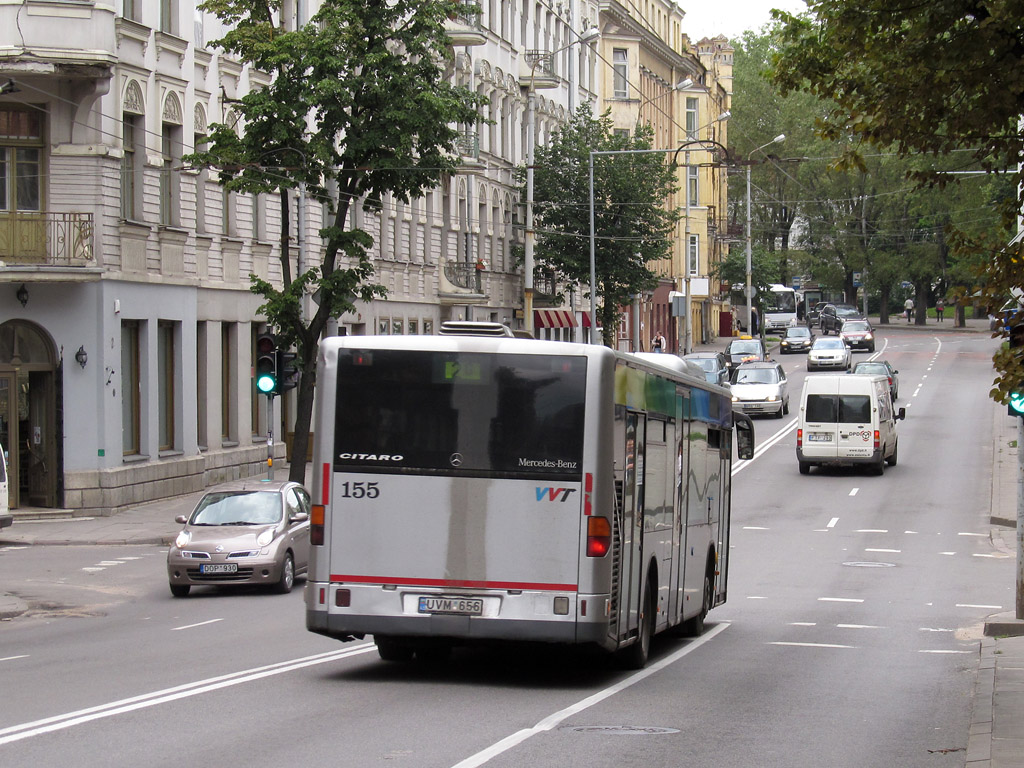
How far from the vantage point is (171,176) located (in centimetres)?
3425

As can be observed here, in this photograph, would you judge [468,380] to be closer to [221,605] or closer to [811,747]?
[811,747]

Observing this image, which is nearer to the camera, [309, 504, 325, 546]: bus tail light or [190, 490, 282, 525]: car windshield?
[309, 504, 325, 546]: bus tail light

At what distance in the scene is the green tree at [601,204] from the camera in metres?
61.7

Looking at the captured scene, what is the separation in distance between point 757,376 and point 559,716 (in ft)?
153

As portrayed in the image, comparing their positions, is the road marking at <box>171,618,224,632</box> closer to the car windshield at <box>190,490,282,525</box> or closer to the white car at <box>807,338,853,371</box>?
the car windshield at <box>190,490,282,525</box>

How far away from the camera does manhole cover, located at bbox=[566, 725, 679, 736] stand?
10.3 metres

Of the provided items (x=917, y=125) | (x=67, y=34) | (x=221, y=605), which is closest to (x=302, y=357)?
(x=67, y=34)

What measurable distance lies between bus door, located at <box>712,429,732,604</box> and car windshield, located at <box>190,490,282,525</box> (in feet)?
21.3

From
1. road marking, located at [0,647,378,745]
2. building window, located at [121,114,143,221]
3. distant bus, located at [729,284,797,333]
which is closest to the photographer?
road marking, located at [0,647,378,745]

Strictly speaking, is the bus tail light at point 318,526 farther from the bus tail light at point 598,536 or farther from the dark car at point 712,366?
the dark car at point 712,366

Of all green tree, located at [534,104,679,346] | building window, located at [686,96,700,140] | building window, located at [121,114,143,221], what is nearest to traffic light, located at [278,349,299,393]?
building window, located at [121,114,143,221]

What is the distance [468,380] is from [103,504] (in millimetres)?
20313

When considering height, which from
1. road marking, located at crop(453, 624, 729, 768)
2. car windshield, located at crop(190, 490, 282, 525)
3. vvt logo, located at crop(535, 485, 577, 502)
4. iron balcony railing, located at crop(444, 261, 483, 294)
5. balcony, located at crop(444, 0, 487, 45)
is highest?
balcony, located at crop(444, 0, 487, 45)

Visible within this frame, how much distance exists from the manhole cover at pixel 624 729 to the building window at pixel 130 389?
2313cm
